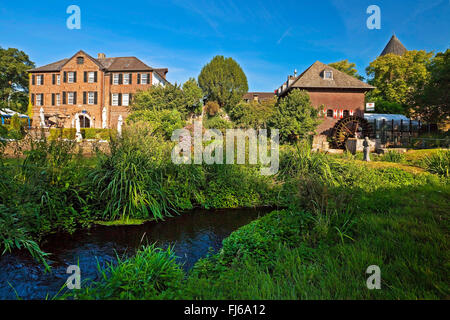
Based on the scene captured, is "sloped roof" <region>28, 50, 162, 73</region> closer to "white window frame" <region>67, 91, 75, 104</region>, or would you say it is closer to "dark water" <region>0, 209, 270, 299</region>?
"white window frame" <region>67, 91, 75, 104</region>

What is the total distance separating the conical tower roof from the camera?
47.0 m

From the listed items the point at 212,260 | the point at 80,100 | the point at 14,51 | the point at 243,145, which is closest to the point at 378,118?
the point at 243,145

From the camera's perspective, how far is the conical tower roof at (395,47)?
154ft

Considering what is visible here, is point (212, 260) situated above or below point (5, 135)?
below

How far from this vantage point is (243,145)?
1038 centimetres

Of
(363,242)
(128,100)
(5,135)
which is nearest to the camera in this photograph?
(363,242)

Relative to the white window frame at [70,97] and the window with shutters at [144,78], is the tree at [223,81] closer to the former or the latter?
the window with shutters at [144,78]

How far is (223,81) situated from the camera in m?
35.4

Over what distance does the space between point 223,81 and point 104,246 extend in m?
32.8

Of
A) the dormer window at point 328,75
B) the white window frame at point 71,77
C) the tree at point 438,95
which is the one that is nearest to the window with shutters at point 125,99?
the white window frame at point 71,77
